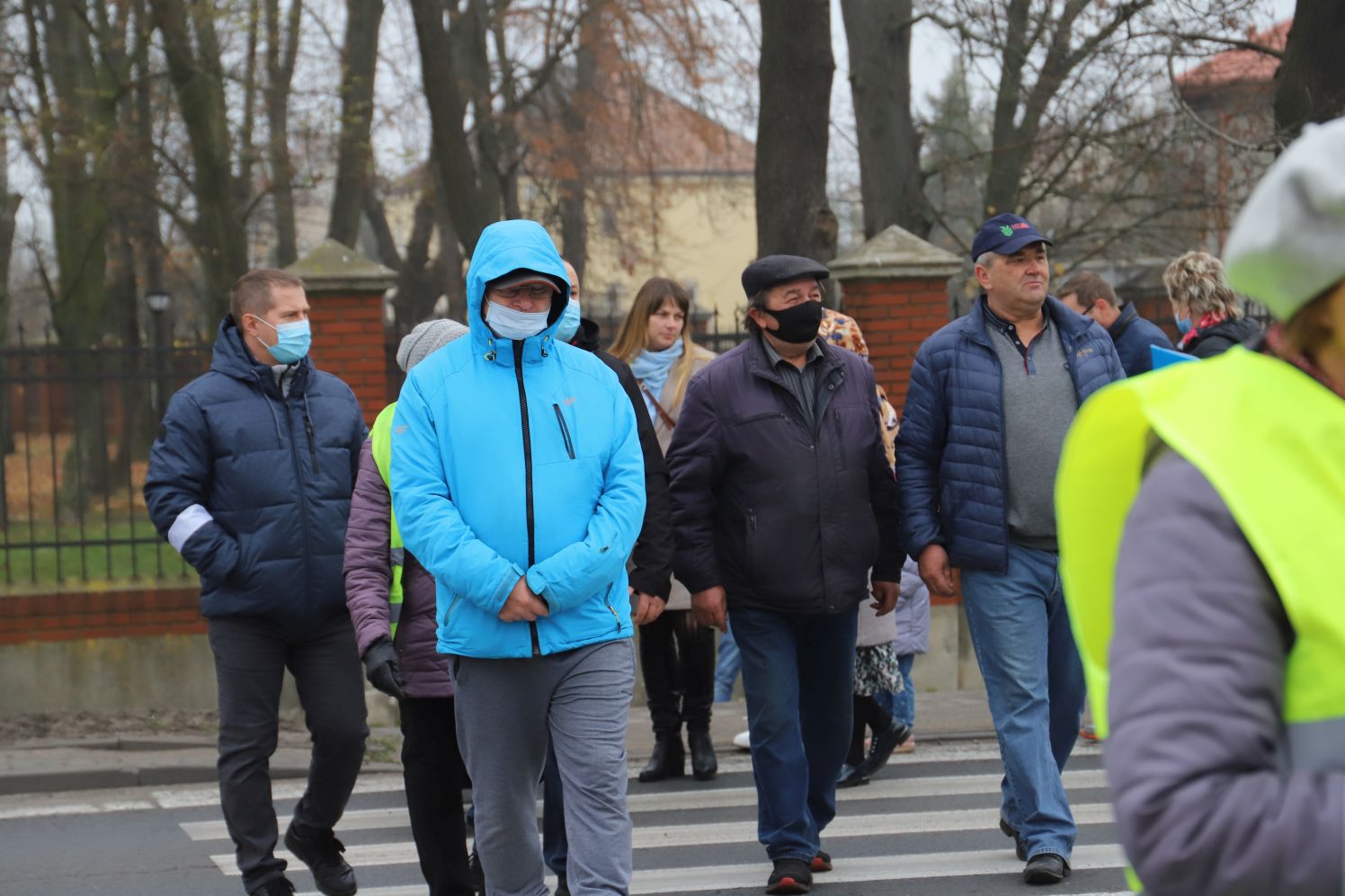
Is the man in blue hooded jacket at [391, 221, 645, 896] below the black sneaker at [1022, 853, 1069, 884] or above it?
above

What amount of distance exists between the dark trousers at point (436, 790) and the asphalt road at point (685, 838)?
96cm

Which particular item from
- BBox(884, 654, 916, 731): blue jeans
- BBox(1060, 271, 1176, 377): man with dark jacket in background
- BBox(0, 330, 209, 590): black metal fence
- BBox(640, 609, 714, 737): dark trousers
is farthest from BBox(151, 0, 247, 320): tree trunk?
→ BBox(884, 654, 916, 731): blue jeans

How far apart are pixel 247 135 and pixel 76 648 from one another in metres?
14.1

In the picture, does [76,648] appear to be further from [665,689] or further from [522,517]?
[522,517]

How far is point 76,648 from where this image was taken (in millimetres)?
9820

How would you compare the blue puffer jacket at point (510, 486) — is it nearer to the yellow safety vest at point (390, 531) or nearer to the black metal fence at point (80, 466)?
the yellow safety vest at point (390, 531)

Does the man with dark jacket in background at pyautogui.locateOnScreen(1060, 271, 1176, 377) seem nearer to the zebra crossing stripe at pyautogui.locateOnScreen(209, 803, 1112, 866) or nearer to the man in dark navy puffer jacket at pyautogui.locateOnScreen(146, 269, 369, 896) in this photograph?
the zebra crossing stripe at pyautogui.locateOnScreen(209, 803, 1112, 866)

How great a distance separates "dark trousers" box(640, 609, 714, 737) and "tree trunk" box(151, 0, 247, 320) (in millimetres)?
10640

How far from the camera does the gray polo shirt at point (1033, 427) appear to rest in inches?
224

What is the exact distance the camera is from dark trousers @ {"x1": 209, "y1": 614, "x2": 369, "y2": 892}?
216 inches

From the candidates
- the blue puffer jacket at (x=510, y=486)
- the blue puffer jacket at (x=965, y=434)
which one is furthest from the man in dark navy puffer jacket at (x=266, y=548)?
the blue puffer jacket at (x=965, y=434)

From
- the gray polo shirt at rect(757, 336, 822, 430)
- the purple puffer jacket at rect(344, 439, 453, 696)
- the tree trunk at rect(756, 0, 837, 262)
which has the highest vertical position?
the tree trunk at rect(756, 0, 837, 262)

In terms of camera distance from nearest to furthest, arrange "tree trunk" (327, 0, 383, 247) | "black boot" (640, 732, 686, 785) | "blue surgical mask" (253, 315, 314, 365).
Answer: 1. "blue surgical mask" (253, 315, 314, 365)
2. "black boot" (640, 732, 686, 785)
3. "tree trunk" (327, 0, 383, 247)

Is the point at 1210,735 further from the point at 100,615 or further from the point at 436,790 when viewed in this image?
the point at 100,615
